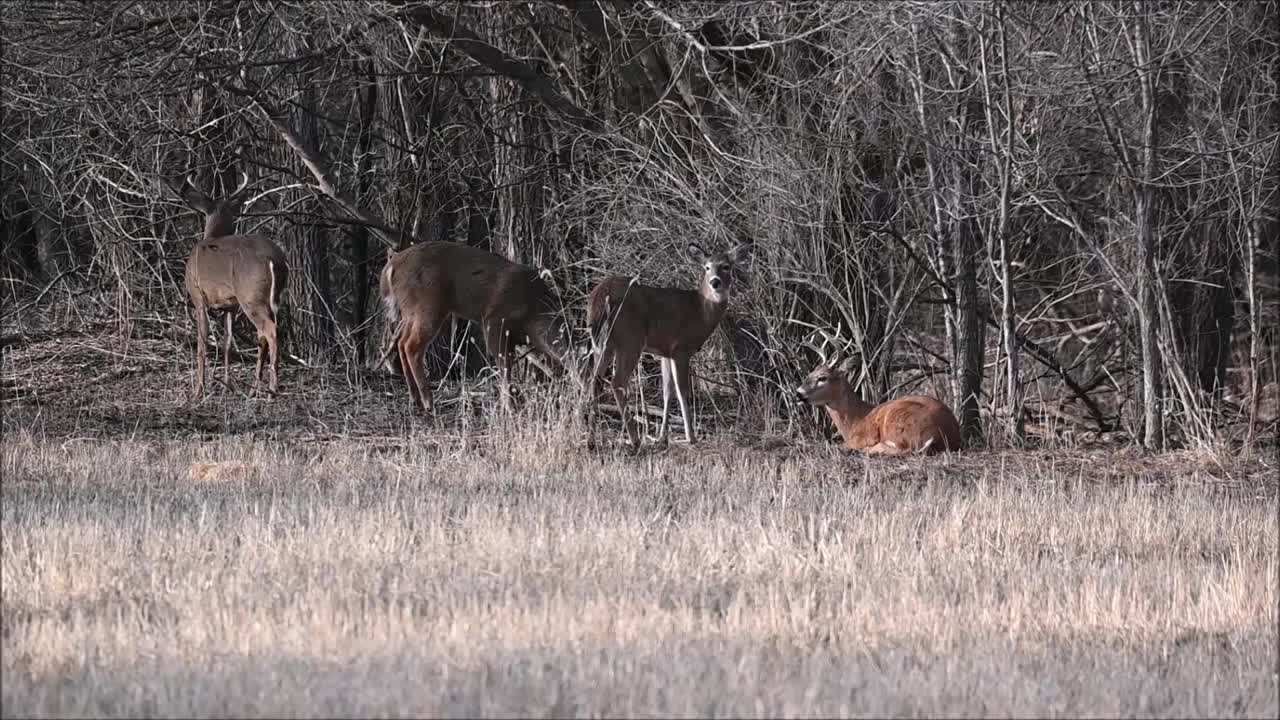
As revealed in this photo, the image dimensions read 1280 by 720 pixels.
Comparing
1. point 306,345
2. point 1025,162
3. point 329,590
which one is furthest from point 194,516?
point 306,345

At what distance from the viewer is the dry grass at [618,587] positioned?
229 inches

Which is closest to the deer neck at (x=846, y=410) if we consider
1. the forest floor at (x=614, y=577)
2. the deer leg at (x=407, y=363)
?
the forest floor at (x=614, y=577)

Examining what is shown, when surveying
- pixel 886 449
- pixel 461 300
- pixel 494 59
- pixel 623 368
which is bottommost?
pixel 886 449

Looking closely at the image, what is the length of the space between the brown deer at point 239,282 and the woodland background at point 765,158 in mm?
1194

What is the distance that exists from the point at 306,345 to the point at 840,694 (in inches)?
471

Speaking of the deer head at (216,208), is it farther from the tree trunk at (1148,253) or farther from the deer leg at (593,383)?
the tree trunk at (1148,253)

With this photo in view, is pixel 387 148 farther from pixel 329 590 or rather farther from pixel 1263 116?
pixel 329 590

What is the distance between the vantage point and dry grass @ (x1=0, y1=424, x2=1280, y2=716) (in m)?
5.81

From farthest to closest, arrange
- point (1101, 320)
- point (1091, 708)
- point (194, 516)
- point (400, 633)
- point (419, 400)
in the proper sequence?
point (1101, 320) < point (419, 400) < point (194, 516) < point (400, 633) < point (1091, 708)

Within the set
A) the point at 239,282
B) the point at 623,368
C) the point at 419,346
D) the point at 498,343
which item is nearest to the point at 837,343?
the point at 623,368

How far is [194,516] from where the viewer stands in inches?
367

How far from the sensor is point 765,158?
44.6 feet

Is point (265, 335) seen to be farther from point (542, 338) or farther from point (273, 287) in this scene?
point (542, 338)

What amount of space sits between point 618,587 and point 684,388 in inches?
238
